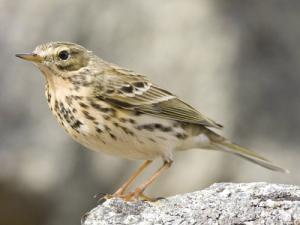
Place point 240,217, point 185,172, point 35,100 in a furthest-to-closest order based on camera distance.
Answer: point 35,100 < point 185,172 < point 240,217

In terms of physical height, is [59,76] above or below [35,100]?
above

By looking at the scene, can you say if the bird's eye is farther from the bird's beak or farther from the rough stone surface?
the rough stone surface

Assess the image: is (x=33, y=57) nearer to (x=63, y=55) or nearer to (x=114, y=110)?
(x=63, y=55)

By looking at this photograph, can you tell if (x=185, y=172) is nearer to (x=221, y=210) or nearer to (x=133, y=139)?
(x=133, y=139)

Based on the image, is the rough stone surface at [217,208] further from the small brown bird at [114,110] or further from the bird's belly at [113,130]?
the bird's belly at [113,130]

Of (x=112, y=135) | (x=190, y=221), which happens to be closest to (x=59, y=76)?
(x=112, y=135)

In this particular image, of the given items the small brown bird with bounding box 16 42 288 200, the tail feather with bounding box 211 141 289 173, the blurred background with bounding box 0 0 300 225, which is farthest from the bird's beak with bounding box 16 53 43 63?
the blurred background with bounding box 0 0 300 225

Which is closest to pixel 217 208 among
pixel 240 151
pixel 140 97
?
pixel 140 97
